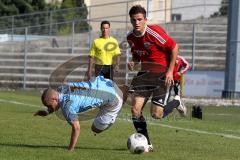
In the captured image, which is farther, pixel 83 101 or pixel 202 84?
pixel 202 84

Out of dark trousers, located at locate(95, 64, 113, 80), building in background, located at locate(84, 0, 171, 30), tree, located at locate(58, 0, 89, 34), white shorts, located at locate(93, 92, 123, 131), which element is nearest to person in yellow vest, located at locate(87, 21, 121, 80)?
dark trousers, located at locate(95, 64, 113, 80)

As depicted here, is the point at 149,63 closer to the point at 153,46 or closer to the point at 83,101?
the point at 153,46

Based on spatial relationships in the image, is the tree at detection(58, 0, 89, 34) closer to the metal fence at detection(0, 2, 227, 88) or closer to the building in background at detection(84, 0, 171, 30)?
the metal fence at detection(0, 2, 227, 88)

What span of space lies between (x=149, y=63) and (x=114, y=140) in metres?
1.61

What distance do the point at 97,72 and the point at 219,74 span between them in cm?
1224

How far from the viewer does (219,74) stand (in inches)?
1167

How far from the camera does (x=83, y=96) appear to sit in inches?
420

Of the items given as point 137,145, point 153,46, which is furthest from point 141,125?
point 153,46

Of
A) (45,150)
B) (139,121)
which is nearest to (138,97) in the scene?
(139,121)

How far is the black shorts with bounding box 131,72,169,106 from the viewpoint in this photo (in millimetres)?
11320

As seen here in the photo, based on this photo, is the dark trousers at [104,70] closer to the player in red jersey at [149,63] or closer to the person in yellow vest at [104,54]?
the person in yellow vest at [104,54]

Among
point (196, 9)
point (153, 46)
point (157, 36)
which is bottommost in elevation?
point (153, 46)

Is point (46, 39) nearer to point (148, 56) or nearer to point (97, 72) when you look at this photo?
point (97, 72)

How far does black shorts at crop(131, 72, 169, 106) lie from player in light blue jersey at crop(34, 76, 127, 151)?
247 millimetres
